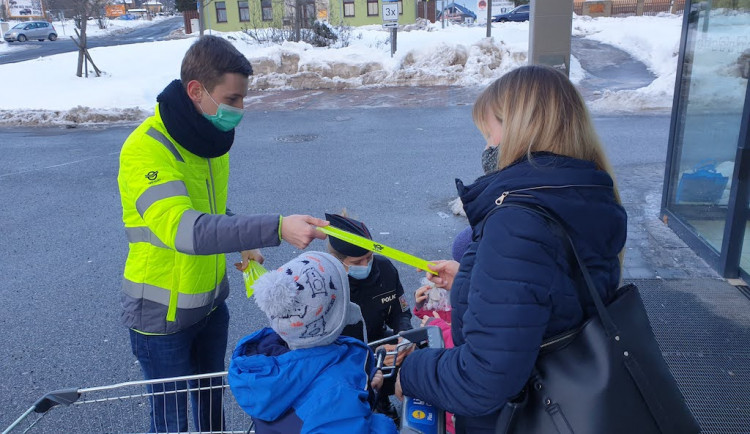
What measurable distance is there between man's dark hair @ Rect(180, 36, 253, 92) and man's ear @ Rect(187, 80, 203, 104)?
0.06 ft

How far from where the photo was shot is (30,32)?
45.6m

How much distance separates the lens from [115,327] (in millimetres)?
4891

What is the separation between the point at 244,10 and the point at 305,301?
48.8 metres

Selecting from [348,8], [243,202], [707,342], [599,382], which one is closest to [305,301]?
[599,382]

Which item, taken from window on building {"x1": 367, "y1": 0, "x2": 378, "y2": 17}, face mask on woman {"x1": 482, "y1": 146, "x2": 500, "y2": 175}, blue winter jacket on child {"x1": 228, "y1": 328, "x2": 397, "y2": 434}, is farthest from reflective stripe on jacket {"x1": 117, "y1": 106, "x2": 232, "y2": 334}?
window on building {"x1": 367, "y1": 0, "x2": 378, "y2": 17}

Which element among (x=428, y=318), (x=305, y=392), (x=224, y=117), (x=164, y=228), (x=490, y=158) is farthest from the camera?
(x=428, y=318)

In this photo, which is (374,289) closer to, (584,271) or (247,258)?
(247,258)

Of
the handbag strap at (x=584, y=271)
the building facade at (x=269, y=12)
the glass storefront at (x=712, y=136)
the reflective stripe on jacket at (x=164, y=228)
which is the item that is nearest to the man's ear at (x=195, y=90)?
the reflective stripe on jacket at (x=164, y=228)

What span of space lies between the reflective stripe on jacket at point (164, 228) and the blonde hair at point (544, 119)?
1.23 meters

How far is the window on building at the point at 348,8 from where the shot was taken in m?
46.8

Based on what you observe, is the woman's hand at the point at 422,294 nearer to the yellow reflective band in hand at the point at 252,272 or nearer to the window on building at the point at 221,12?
the yellow reflective band in hand at the point at 252,272

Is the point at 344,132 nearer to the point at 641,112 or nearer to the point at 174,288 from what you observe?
the point at 641,112

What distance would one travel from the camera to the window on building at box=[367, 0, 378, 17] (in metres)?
46.6

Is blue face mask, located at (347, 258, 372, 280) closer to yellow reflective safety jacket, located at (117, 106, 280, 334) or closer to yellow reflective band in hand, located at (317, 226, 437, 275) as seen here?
yellow reflective safety jacket, located at (117, 106, 280, 334)
